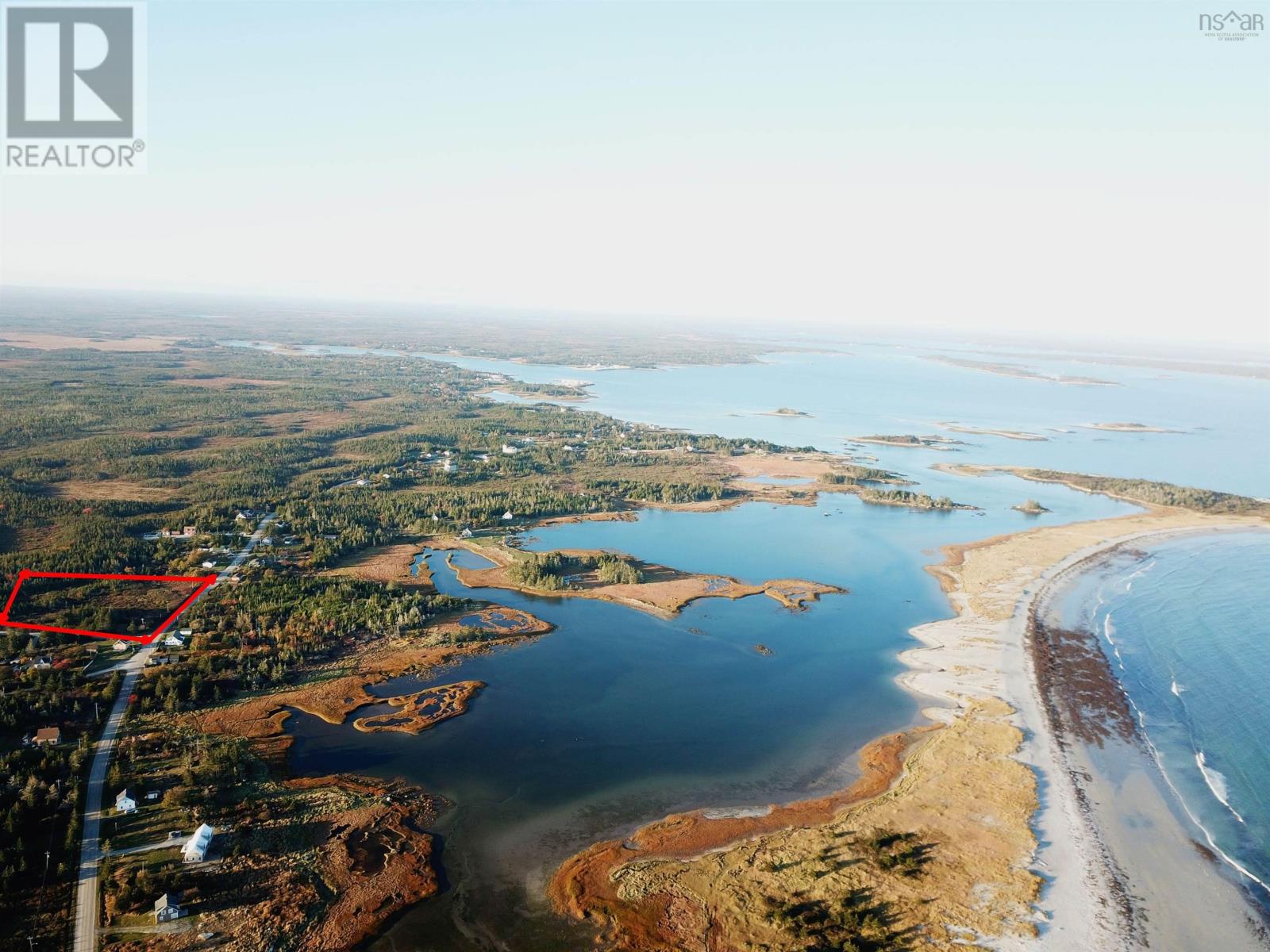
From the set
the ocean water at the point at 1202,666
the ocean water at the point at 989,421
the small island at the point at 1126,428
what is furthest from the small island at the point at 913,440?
the ocean water at the point at 1202,666

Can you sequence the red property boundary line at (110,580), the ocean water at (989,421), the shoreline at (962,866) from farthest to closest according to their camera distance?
1. the ocean water at (989,421)
2. the red property boundary line at (110,580)
3. the shoreline at (962,866)

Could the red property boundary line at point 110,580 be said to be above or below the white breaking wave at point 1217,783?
above

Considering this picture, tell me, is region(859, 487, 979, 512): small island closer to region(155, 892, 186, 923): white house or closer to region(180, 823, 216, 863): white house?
region(180, 823, 216, 863): white house

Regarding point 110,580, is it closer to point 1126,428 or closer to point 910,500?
point 910,500

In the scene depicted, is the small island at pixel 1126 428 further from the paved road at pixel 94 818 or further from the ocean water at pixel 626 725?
the paved road at pixel 94 818

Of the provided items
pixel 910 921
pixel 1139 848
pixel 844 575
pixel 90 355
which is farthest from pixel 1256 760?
pixel 90 355

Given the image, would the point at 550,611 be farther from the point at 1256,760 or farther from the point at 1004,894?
the point at 1256,760
